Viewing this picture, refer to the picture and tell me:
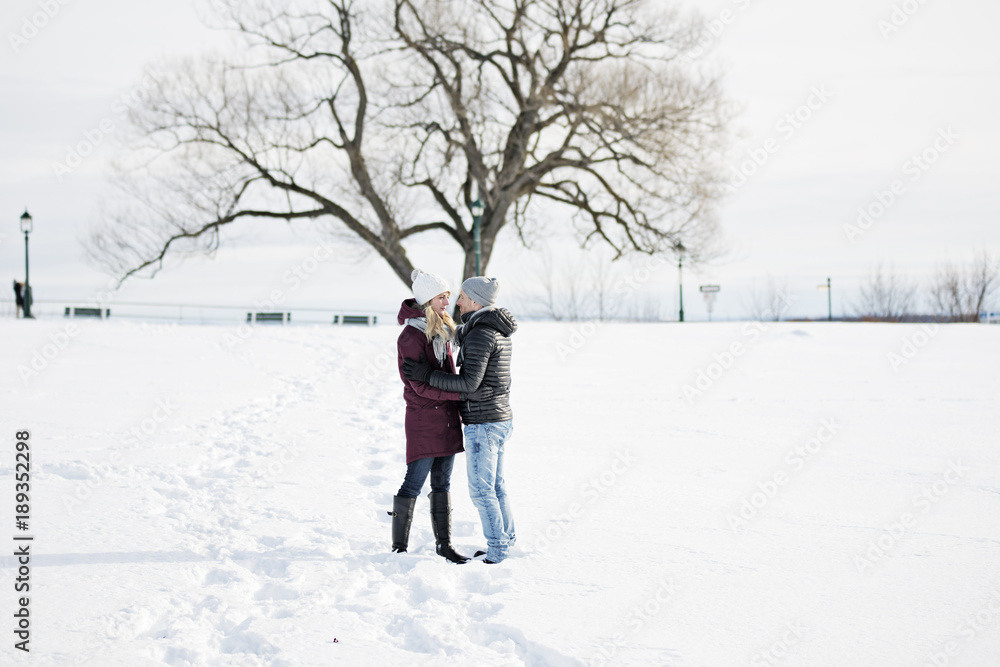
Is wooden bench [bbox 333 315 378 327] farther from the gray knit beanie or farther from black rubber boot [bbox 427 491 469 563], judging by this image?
the gray knit beanie

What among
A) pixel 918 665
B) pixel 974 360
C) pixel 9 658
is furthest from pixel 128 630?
pixel 974 360

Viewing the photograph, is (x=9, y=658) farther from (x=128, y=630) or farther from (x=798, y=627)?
(x=798, y=627)

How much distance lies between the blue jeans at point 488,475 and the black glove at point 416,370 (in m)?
0.45

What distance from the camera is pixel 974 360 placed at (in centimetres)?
1531

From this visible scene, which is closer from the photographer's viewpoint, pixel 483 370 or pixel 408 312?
pixel 483 370

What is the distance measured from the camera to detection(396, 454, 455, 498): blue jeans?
15.3 ft

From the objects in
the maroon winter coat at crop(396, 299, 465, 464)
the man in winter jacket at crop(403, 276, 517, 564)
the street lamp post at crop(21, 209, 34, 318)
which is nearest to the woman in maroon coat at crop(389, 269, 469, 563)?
the maroon winter coat at crop(396, 299, 465, 464)

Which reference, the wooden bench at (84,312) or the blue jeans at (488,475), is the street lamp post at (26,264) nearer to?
the wooden bench at (84,312)

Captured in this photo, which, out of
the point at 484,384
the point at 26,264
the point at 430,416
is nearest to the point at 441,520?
the point at 430,416

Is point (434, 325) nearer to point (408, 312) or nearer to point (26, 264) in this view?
point (408, 312)

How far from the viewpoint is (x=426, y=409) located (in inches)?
180

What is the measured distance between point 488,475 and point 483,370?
678 mm

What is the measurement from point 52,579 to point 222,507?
1499mm

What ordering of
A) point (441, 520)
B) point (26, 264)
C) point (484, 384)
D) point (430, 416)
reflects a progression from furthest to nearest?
1. point (26, 264)
2. point (441, 520)
3. point (430, 416)
4. point (484, 384)
